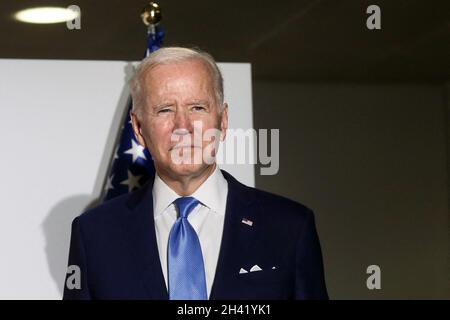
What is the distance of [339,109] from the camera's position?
238 centimetres

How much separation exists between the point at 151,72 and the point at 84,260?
0.37m

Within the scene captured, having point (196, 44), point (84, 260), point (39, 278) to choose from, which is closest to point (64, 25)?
point (196, 44)

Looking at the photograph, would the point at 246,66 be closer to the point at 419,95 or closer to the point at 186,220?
the point at 419,95

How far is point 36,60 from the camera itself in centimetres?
222

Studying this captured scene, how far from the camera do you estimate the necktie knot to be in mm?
1640

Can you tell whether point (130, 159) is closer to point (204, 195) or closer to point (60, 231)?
point (60, 231)

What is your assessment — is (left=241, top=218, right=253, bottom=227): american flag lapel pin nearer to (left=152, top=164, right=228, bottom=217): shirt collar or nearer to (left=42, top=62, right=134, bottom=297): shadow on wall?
(left=152, top=164, right=228, bottom=217): shirt collar

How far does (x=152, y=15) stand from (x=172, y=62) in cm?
57

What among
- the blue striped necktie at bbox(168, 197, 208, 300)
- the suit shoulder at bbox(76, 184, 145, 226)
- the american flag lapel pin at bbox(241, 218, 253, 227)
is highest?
the suit shoulder at bbox(76, 184, 145, 226)

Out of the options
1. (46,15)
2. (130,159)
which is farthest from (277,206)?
(46,15)

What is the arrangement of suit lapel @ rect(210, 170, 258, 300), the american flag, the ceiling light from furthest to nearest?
the ceiling light, the american flag, suit lapel @ rect(210, 170, 258, 300)

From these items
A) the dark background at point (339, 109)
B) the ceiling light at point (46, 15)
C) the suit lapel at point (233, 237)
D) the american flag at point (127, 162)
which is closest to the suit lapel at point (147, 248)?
the suit lapel at point (233, 237)

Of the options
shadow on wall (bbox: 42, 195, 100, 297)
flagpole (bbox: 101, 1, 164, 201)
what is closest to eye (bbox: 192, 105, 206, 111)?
flagpole (bbox: 101, 1, 164, 201)
